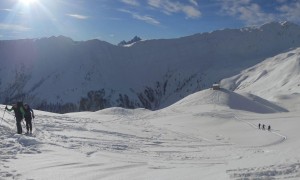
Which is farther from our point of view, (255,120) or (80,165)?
(255,120)

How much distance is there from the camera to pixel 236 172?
35.2 ft

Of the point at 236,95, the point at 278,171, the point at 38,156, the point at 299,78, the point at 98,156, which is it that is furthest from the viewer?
the point at 299,78

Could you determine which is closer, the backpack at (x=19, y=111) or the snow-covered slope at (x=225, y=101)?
the backpack at (x=19, y=111)

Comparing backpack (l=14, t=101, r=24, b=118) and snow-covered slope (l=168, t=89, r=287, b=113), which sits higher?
snow-covered slope (l=168, t=89, r=287, b=113)

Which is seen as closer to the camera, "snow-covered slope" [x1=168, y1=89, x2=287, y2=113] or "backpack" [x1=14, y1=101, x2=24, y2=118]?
"backpack" [x1=14, y1=101, x2=24, y2=118]

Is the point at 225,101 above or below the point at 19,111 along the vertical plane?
above

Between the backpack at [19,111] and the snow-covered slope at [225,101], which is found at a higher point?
the snow-covered slope at [225,101]

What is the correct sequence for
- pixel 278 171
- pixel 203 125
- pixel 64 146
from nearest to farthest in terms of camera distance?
pixel 278 171
pixel 64 146
pixel 203 125

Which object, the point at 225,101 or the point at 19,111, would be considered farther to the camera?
the point at 225,101

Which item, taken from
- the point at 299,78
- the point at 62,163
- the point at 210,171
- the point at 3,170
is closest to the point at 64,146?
the point at 62,163

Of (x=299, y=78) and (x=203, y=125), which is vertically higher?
(x=299, y=78)

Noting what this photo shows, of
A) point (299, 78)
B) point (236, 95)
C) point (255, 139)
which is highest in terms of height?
point (299, 78)

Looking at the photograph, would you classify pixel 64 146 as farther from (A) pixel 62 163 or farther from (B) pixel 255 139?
(B) pixel 255 139

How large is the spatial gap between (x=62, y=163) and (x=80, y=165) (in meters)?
0.60
